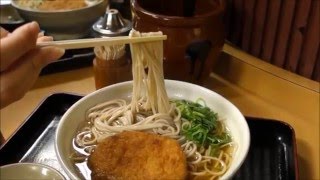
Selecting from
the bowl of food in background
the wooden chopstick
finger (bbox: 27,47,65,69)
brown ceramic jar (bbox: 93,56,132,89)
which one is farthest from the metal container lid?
finger (bbox: 27,47,65,69)

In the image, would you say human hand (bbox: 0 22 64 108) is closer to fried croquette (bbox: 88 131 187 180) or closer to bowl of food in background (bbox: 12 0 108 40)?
fried croquette (bbox: 88 131 187 180)

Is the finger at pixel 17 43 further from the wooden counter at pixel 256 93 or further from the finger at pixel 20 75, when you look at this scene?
the wooden counter at pixel 256 93

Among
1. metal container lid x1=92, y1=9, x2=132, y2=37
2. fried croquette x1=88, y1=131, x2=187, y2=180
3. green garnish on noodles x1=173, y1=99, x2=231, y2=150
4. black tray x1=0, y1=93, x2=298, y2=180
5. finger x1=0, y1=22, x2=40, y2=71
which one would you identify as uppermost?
finger x1=0, y1=22, x2=40, y2=71

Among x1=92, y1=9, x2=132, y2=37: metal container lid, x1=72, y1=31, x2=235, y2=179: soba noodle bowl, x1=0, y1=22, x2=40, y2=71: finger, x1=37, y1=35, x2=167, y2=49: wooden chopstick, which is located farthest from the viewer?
x1=92, y1=9, x2=132, y2=37: metal container lid

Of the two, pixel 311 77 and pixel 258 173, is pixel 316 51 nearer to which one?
pixel 311 77

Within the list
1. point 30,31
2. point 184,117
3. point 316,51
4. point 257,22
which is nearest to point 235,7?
point 257,22

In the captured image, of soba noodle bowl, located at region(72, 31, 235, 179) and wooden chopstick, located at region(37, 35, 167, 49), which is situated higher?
wooden chopstick, located at region(37, 35, 167, 49)
